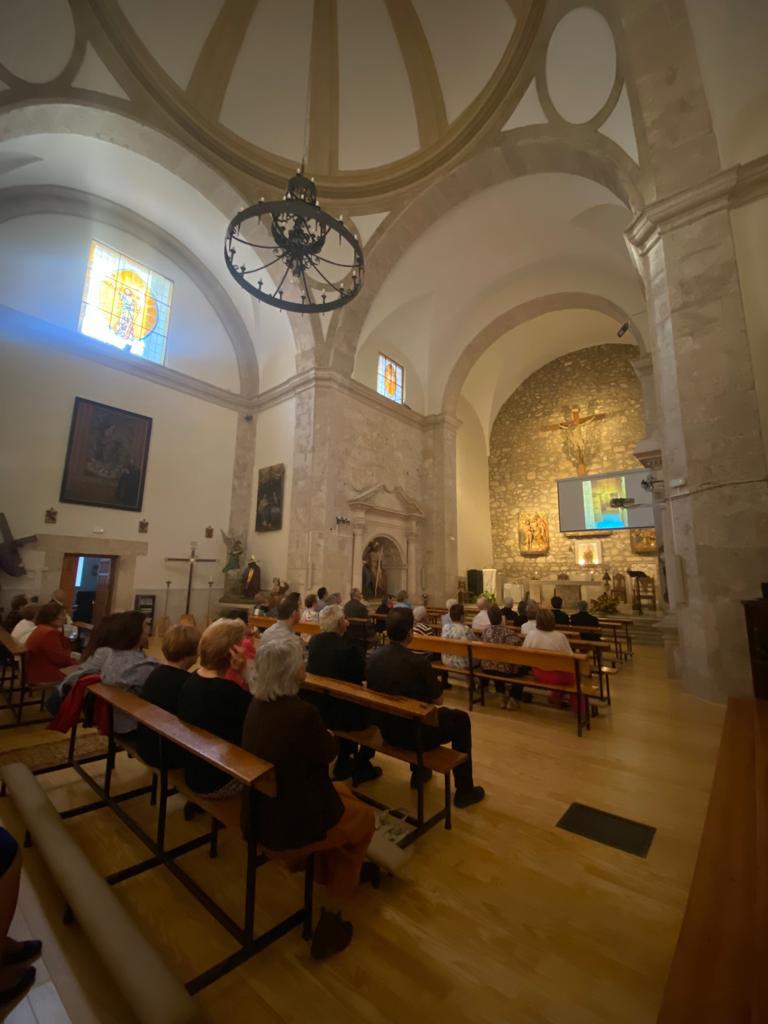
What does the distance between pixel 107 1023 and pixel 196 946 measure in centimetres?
35

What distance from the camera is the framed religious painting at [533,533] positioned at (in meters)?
15.6

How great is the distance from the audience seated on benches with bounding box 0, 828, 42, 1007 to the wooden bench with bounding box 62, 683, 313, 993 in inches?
19.9

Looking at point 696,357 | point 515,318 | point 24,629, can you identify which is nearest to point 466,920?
point 24,629

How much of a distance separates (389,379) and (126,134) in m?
7.48

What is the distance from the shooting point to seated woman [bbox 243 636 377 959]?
5.46 feet

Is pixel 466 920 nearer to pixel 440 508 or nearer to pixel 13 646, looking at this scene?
pixel 13 646

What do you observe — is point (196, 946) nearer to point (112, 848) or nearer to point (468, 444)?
point (112, 848)

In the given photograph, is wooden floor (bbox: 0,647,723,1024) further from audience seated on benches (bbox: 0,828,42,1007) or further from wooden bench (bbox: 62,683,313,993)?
audience seated on benches (bbox: 0,828,42,1007)

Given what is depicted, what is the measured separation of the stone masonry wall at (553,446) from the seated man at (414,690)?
13.3m

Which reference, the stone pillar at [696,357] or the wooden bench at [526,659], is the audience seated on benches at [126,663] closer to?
the wooden bench at [526,659]

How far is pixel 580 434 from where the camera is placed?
15.5 meters

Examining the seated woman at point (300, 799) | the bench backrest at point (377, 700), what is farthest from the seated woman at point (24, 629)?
the seated woman at point (300, 799)

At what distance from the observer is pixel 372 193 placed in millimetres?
9805

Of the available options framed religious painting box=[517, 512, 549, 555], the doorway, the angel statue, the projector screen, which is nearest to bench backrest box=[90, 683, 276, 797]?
the doorway
